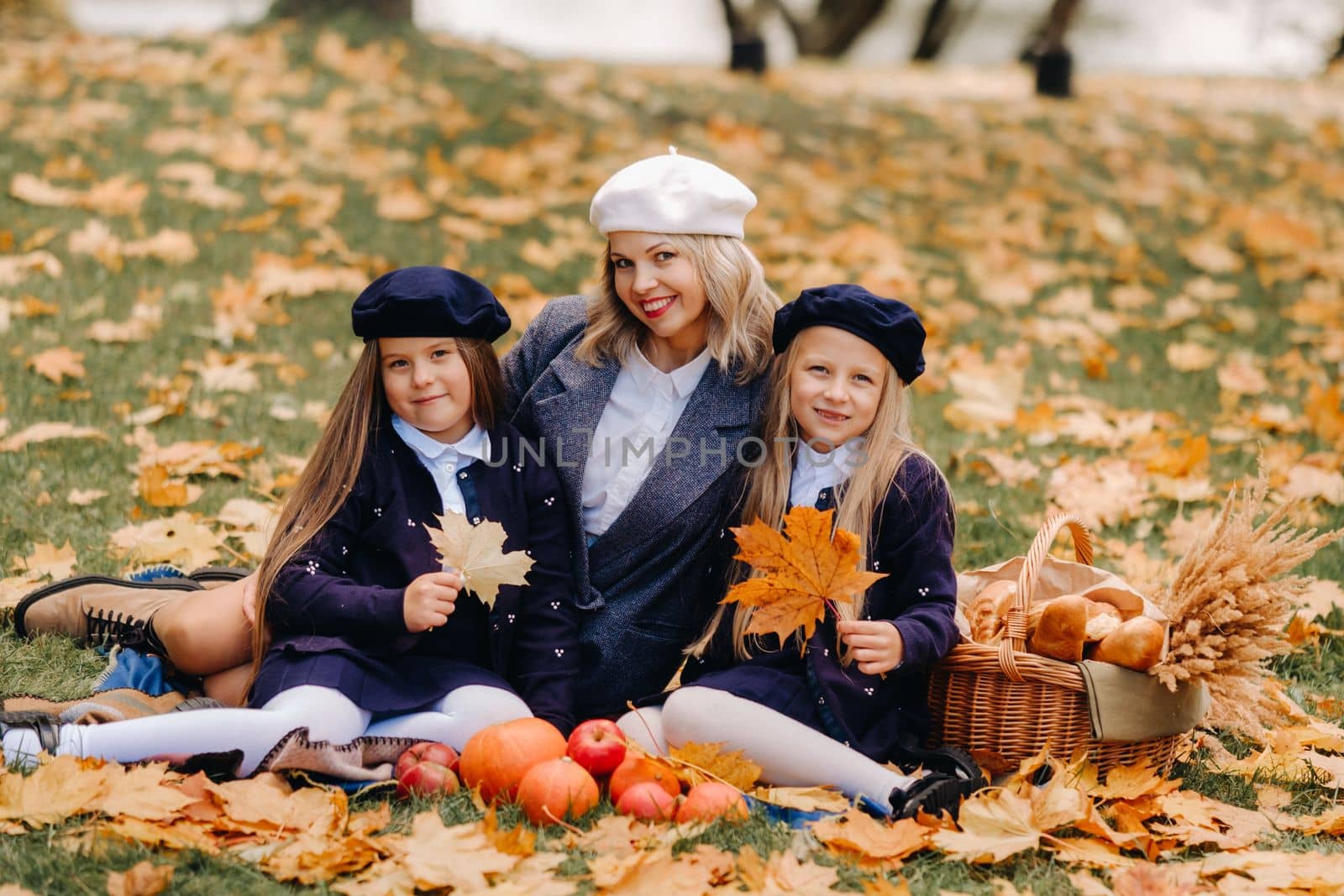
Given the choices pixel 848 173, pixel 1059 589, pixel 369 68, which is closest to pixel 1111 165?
pixel 848 173

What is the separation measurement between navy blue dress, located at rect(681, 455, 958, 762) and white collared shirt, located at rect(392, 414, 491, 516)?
719 millimetres

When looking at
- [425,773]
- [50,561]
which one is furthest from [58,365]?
[425,773]

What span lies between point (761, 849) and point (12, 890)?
1.29m

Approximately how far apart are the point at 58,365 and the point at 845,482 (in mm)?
3357

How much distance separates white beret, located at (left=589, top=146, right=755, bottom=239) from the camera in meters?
3.11

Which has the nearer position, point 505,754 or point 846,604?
point 505,754

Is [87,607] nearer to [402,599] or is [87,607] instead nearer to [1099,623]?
[402,599]

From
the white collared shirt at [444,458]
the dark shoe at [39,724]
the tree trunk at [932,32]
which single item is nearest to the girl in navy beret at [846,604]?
the white collared shirt at [444,458]

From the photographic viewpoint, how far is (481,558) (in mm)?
2783

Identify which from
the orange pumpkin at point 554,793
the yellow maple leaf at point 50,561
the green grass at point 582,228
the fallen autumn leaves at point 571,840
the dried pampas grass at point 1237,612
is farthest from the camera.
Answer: the green grass at point 582,228

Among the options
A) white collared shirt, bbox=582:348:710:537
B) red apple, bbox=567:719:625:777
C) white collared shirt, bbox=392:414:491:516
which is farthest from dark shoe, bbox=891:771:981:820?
white collared shirt, bbox=392:414:491:516

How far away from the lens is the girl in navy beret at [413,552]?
289cm

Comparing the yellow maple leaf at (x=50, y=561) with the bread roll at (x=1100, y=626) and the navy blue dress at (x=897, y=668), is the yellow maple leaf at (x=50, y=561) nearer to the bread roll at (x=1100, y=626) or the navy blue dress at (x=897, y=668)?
the navy blue dress at (x=897, y=668)

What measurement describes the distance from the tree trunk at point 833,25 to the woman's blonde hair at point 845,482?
13257 mm
